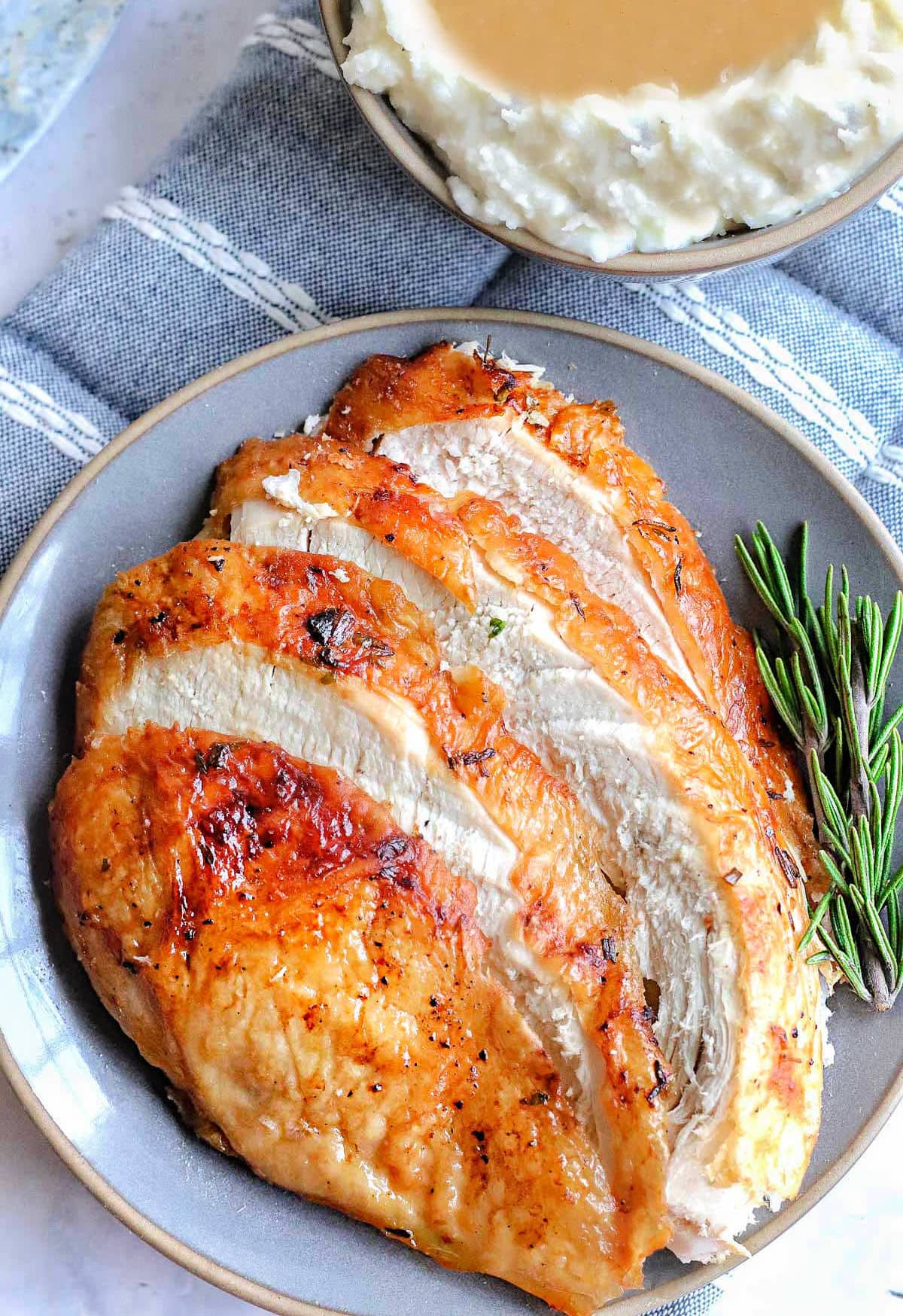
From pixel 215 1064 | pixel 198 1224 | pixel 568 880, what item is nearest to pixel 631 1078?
pixel 568 880

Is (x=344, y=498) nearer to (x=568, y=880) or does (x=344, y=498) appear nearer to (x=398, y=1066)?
(x=568, y=880)

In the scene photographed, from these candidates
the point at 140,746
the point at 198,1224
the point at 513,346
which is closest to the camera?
the point at 140,746

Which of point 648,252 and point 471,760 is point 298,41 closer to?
point 648,252

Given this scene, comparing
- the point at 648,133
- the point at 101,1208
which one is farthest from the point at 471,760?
the point at 101,1208

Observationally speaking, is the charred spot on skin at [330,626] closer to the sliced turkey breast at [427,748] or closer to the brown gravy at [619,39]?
the sliced turkey breast at [427,748]

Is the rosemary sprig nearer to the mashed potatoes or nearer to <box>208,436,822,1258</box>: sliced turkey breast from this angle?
<box>208,436,822,1258</box>: sliced turkey breast

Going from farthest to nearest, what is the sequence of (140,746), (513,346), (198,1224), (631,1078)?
(513,346), (198,1224), (140,746), (631,1078)

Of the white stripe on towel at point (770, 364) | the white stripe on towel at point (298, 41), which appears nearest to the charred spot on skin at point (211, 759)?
the white stripe on towel at point (770, 364)
